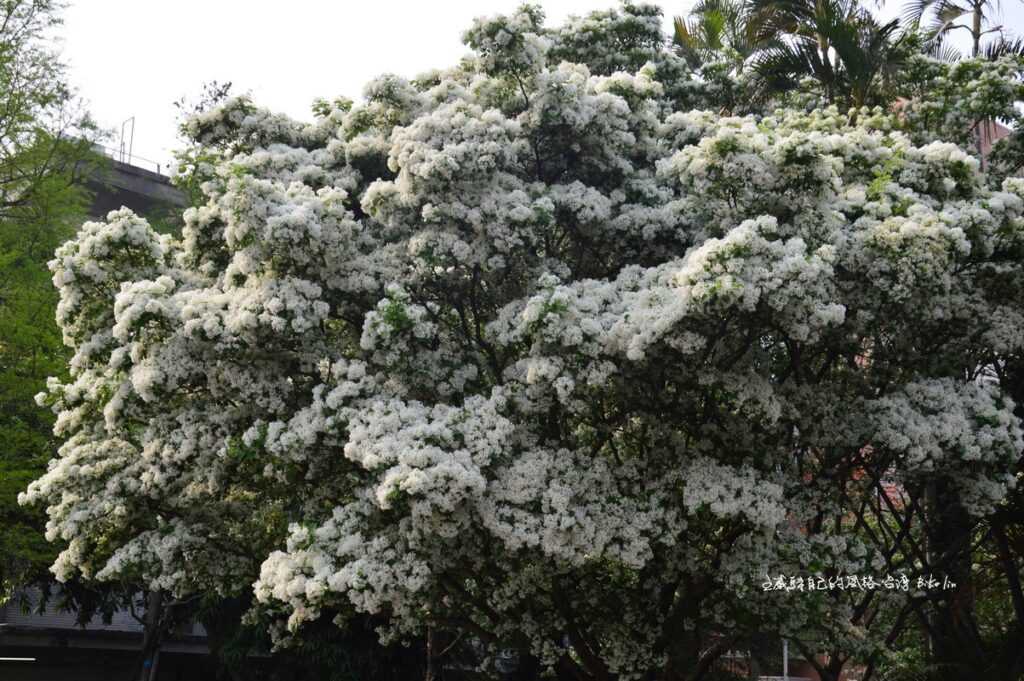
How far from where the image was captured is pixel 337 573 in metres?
9.88

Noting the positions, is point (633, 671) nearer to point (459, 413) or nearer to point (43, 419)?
point (459, 413)

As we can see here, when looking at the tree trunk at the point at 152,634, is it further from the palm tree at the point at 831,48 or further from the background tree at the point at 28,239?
the palm tree at the point at 831,48

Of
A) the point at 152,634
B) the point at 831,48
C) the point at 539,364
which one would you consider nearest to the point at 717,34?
the point at 831,48

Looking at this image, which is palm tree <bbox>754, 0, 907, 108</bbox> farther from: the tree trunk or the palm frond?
the tree trunk

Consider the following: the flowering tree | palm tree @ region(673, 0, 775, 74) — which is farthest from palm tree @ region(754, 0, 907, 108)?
the flowering tree

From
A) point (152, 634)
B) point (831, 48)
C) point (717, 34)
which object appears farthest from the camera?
point (152, 634)

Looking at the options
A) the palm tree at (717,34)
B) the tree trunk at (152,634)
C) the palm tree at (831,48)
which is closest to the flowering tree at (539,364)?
the palm tree at (831,48)

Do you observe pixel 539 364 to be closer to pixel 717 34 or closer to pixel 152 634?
pixel 717 34

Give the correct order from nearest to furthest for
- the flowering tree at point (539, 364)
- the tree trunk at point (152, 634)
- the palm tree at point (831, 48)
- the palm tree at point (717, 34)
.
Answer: the flowering tree at point (539, 364), the palm tree at point (831, 48), the palm tree at point (717, 34), the tree trunk at point (152, 634)

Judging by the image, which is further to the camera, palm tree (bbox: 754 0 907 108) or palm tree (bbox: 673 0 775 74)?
palm tree (bbox: 673 0 775 74)

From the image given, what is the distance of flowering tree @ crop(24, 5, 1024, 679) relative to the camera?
1009 centimetres

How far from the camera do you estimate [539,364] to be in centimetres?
1010

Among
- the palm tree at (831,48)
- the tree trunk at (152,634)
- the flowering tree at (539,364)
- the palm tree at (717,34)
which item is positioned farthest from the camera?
the tree trunk at (152,634)

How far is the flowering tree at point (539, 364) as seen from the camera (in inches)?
397
